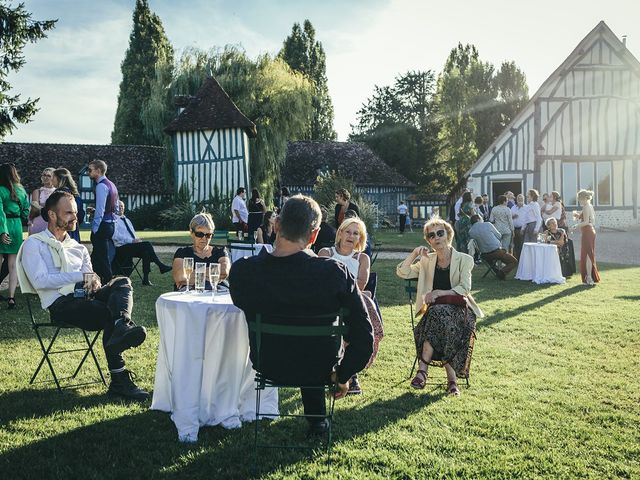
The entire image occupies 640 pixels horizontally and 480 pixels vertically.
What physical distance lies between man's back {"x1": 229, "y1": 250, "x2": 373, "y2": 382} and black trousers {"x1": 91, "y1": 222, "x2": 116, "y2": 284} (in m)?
6.04

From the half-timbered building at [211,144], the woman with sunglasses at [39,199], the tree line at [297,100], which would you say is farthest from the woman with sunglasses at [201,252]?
the half-timbered building at [211,144]

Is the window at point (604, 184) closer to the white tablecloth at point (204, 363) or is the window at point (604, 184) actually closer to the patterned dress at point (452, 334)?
the patterned dress at point (452, 334)

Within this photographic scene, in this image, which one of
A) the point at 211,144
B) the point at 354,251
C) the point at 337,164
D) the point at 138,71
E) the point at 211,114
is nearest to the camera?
the point at 354,251

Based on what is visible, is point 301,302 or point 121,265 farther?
point 121,265

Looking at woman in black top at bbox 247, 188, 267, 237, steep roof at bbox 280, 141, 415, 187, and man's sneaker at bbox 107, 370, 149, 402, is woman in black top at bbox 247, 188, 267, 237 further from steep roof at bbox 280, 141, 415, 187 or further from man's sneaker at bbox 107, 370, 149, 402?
steep roof at bbox 280, 141, 415, 187

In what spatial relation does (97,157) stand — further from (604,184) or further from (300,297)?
(300,297)

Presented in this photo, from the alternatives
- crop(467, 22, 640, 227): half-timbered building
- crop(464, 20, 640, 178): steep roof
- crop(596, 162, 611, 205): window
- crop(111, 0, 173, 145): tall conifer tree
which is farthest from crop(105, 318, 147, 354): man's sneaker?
crop(111, 0, 173, 145): tall conifer tree

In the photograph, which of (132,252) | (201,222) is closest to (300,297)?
(201,222)

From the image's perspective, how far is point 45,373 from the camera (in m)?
5.41

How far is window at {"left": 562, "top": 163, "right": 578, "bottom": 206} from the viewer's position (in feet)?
84.5

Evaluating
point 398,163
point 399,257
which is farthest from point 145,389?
point 398,163

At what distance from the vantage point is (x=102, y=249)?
913 centimetres

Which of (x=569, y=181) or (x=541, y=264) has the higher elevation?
(x=569, y=181)

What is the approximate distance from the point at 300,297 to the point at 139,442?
4.91 ft
